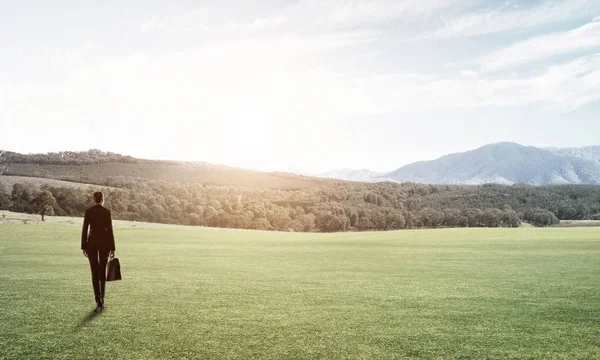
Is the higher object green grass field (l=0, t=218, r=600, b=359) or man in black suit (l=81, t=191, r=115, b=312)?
man in black suit (l=81, t=191, r=115, b=312)

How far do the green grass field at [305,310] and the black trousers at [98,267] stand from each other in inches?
27.0

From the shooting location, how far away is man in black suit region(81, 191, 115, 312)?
14.4 metres

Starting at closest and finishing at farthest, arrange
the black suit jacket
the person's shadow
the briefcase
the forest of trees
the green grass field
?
the green grass field < the person's shadow < the black suit jacket < the briefcase < the forest of trees

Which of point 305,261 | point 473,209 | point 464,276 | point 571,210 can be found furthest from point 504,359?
point 571,210

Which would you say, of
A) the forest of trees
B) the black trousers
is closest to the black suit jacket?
the black trousers

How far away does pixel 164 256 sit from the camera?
3278 centimetres

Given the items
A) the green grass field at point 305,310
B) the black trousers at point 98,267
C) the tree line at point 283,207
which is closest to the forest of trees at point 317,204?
the tree line at point 283,207

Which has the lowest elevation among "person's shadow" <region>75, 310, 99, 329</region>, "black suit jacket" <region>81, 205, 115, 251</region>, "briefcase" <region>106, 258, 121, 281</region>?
"person's shadow" <region>75, 310, 99, 329</region>

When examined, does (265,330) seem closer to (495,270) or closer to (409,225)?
(495,270)

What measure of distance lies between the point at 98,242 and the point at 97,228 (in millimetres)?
408

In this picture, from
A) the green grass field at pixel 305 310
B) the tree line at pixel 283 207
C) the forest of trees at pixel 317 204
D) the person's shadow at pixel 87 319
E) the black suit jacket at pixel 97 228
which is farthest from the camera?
the forest of trees at pixel 317 204

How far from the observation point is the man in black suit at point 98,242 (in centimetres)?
1438

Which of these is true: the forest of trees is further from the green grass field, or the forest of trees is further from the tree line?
the green grass field

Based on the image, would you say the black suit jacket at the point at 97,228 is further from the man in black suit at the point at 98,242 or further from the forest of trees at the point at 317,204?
the forest of trees at the point at 317,204
